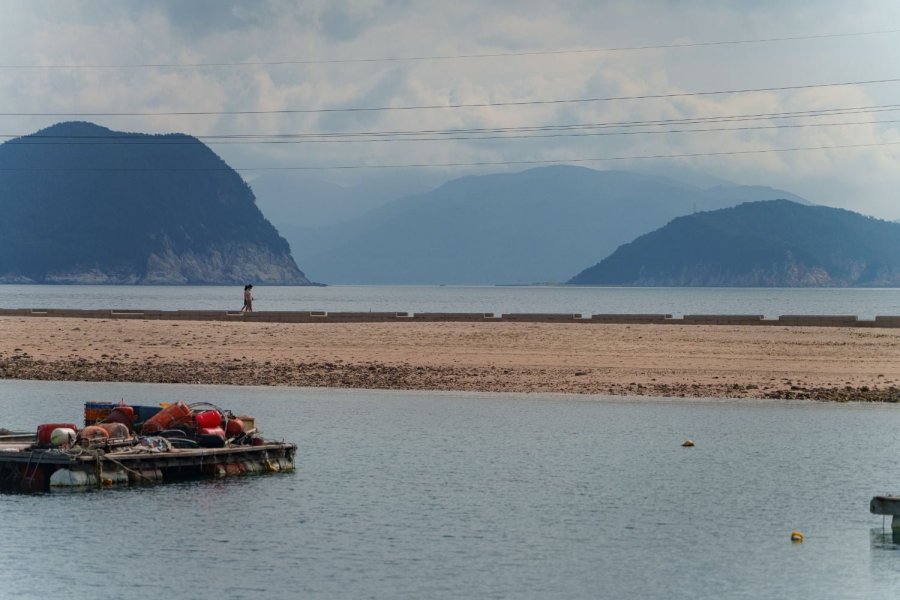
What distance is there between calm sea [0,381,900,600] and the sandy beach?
11271 mm

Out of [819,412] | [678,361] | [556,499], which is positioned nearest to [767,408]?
[819,412]

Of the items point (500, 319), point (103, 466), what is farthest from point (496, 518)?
point (500, 319)

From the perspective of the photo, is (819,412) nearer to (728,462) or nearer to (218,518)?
(728,462)

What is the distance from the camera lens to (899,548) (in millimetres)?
29266

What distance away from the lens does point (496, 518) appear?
31.9 m

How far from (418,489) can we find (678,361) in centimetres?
3435

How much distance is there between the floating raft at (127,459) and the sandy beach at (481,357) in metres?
22.8

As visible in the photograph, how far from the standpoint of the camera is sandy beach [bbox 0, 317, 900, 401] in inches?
2421

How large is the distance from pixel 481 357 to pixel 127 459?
35.9m

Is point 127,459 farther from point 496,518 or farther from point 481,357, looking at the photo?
point 481,357

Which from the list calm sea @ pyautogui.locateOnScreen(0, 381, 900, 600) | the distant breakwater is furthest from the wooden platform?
the distant breakwater

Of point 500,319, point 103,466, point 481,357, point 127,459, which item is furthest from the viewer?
point 500,319

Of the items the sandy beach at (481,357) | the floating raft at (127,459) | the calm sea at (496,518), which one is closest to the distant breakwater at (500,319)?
the sandy beach at (481,357)

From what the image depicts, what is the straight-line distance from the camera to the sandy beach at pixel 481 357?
202 ft
